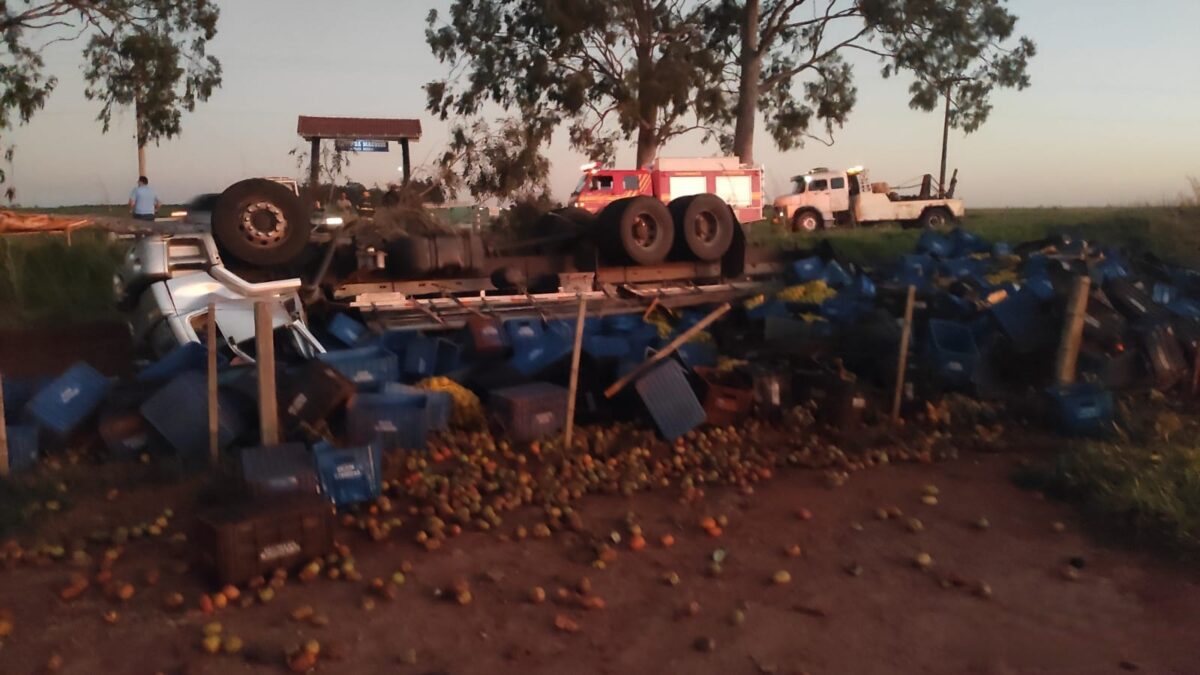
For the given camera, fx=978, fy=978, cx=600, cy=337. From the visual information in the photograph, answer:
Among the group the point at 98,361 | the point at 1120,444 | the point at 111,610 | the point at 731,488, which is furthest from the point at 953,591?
the point at 98,361

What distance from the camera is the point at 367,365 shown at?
322 inches

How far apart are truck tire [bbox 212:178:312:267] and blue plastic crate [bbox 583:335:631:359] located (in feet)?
13.8

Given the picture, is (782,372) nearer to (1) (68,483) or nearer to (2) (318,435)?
(2) (318,435)

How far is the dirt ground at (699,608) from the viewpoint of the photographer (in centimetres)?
415

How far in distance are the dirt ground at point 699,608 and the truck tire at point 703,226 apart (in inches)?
308

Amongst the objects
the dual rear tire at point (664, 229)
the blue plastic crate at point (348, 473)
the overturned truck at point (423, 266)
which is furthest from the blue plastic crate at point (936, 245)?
the blue plastic crate at point (348, 473)

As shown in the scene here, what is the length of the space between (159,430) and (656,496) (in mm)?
3457

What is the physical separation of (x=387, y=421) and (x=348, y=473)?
1.07m

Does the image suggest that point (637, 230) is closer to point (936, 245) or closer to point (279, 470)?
point (936, 245)

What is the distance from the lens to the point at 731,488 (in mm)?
6586

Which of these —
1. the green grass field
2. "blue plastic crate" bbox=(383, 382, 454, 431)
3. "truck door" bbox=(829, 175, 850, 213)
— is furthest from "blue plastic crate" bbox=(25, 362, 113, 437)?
"truck door" bbox=(829, 175, 850, 213)

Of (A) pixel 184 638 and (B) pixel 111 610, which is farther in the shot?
(B) pixel 111 610

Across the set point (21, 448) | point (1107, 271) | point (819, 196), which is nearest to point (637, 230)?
point (1107, 271)

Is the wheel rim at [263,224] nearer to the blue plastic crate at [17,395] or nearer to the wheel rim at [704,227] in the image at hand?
the blue plastic crate at [17,395]
